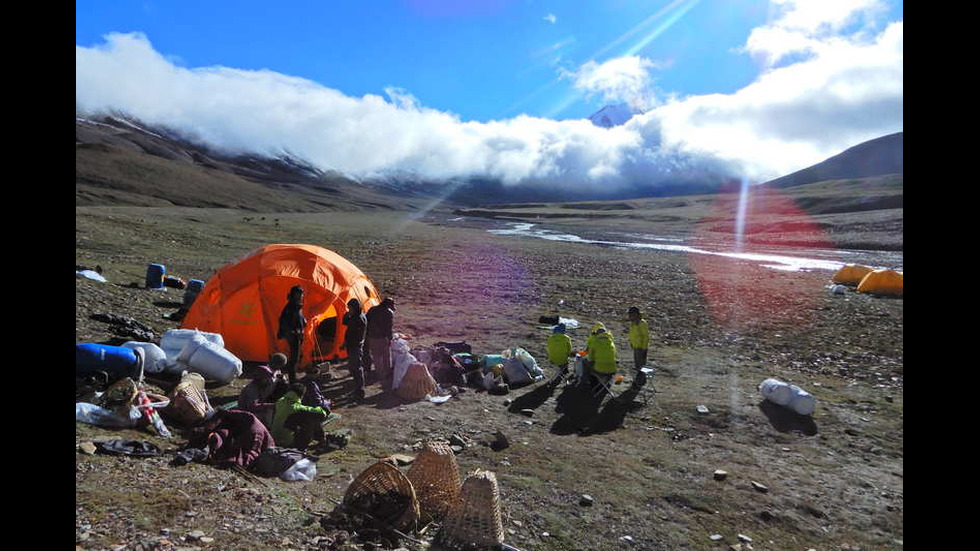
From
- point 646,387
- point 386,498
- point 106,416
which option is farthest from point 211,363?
point 646,387

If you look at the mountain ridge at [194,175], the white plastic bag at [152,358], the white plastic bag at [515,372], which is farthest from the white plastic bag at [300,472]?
the mountain ridge at [194,175]

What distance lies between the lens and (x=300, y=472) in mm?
5641

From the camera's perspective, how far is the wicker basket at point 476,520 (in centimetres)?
448

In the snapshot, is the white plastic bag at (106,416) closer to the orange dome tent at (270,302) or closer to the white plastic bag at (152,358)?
the white plastic bag at (152,358)

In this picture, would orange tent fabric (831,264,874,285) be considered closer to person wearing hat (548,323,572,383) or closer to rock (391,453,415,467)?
person wearing hat (548,323,572,383)

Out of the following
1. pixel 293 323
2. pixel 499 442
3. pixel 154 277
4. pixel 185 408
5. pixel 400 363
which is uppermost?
pixel 154 277

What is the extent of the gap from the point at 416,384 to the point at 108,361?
402cm

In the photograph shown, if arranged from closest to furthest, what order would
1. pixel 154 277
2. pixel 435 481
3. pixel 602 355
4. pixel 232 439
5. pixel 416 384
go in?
pixel 435 481 → pixel 232 439 → pixel 416 384 → pixel 602 355 → pixel 154 277

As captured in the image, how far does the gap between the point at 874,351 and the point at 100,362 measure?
14350 millimetres

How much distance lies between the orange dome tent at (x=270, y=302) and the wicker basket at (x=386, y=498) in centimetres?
537

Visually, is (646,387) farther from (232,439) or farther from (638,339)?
(232,439)
